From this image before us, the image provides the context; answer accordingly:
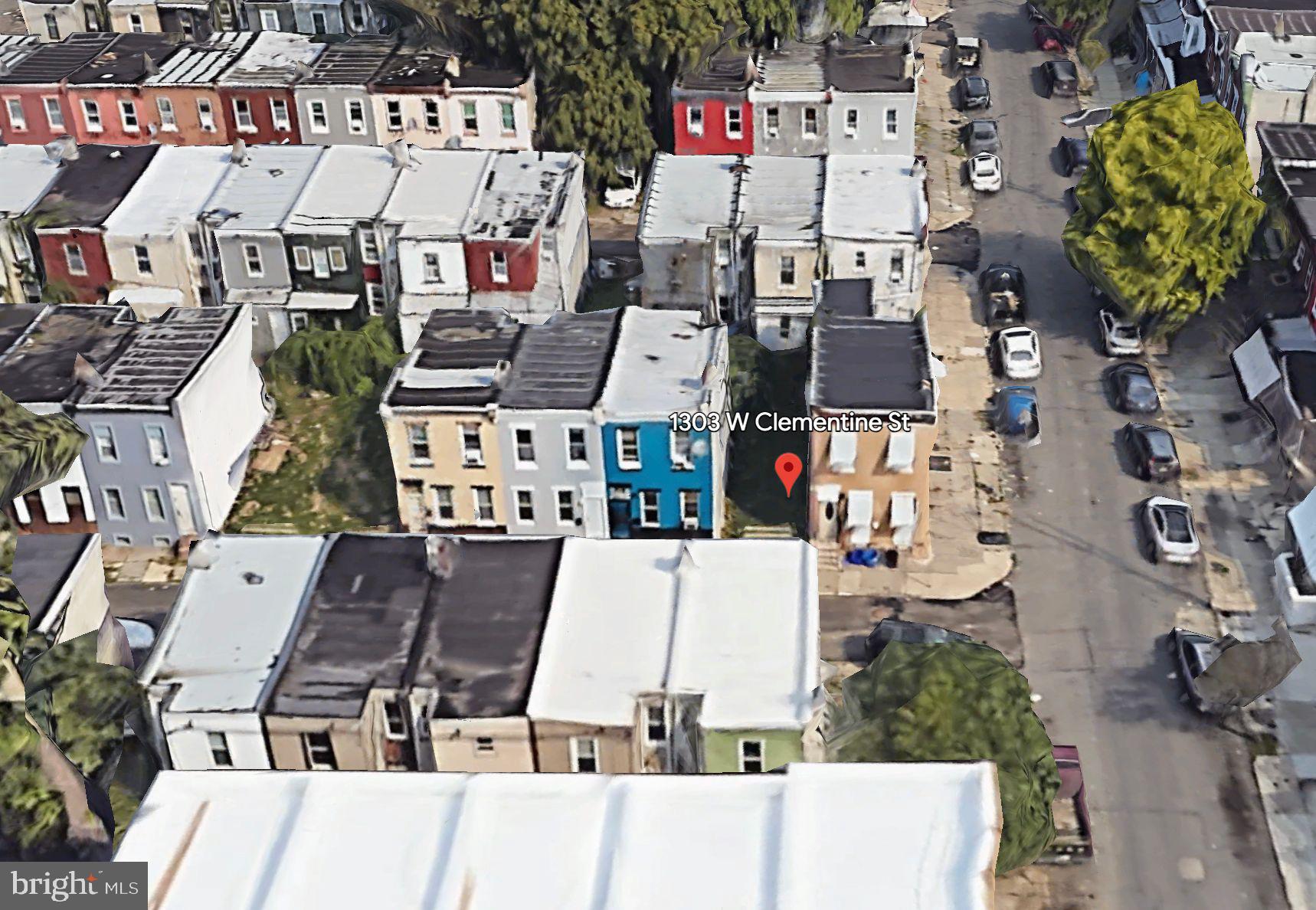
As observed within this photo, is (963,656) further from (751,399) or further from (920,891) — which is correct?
(751,399)

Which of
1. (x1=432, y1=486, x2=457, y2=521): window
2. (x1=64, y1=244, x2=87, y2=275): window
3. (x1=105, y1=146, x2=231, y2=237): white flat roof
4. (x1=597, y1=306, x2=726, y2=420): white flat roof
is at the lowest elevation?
(x1=432, y1=486, x2=457, y2=521): window

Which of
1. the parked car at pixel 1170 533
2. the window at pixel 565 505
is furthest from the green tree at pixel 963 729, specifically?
the window at pixel 565 505

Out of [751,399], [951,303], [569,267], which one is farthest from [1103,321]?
[569,267]

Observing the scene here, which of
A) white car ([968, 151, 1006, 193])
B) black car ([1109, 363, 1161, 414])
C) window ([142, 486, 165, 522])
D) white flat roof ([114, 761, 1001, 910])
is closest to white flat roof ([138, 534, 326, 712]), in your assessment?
white flat roof ([114, 761, 1001, 910])

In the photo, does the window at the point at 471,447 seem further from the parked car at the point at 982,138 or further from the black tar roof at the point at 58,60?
the parked car at the point at 982,138

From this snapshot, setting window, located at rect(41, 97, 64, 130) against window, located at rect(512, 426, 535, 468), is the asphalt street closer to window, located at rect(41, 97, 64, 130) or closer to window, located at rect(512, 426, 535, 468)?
window, located at rect(512, 426, 535, 468)
